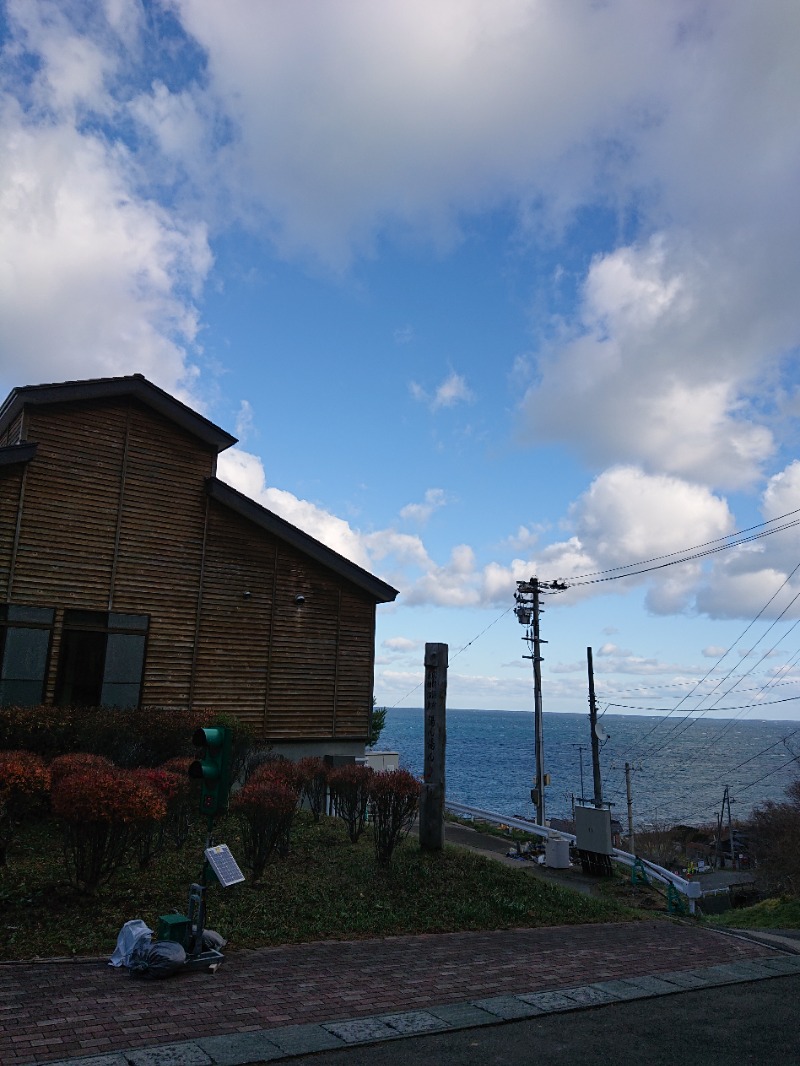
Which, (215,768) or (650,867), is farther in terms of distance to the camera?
(650,867)

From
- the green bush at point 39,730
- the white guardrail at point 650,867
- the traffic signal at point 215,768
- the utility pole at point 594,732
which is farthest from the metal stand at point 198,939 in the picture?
the utility pole at point 594,732

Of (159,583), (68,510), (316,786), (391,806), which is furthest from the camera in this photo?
(159,583)

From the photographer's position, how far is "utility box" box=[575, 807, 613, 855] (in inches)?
707

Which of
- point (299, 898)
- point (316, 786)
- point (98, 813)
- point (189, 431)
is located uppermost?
point (189, 431)

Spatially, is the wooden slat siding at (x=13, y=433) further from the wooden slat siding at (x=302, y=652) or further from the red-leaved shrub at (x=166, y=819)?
the red-leaved shrub at (x=166, y=819)

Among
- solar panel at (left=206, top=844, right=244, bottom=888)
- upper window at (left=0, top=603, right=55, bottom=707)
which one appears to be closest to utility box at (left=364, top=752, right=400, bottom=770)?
upper window at (left=0, top=603, right=55, bottom=707)

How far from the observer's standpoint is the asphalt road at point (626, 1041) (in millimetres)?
5852

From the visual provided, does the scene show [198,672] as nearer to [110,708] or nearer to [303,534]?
[110,708]

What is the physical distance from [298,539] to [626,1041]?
15450 mm

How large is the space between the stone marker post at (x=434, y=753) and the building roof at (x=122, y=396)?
8383mm

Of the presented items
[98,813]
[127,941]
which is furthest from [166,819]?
[127,941]

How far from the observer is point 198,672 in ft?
61.6

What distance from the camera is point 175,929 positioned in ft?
24.3

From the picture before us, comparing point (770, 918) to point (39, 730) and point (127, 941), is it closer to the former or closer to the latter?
point (127, 941)
